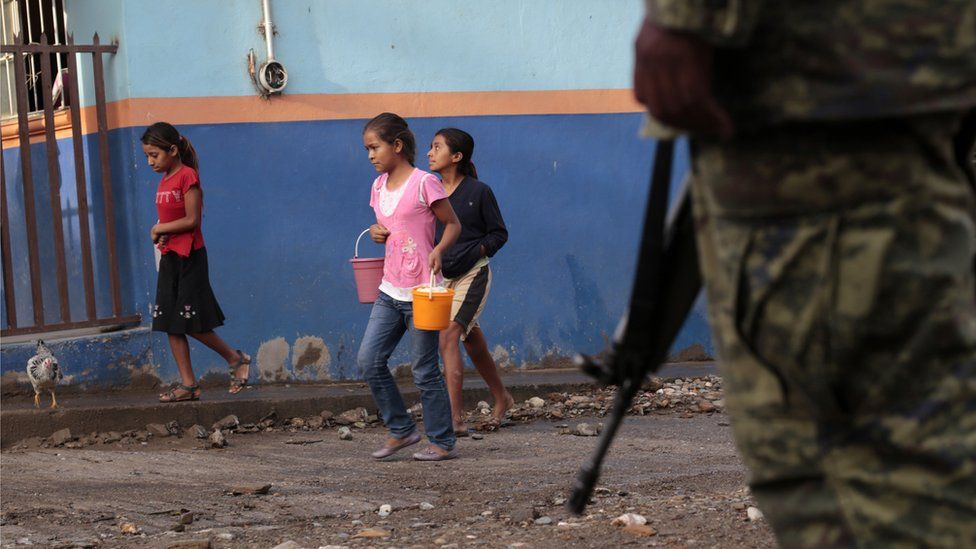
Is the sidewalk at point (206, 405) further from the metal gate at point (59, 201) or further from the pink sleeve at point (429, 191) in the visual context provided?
the pink sleeve at point (429, 191)

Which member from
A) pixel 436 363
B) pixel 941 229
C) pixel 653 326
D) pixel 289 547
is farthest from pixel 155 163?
pixel 941 229

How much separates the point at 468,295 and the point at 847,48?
5694mm

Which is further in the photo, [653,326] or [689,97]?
[653,326]

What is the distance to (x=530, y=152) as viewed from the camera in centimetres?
938

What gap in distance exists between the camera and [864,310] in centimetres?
173

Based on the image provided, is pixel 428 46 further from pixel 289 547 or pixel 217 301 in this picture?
pixel 289 547

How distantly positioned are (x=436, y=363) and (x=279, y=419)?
1.87 m

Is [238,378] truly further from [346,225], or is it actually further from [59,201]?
[59,201]

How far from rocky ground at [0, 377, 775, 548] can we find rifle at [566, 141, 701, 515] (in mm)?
2066

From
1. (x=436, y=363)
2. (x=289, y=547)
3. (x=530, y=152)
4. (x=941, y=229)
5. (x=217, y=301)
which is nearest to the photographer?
(x=941, y=229)

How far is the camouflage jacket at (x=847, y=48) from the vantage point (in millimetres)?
1708

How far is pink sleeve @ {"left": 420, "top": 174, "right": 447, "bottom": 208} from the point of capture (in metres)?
6.51

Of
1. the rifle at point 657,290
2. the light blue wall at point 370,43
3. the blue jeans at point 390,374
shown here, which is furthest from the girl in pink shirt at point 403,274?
the rifle at point 657,290

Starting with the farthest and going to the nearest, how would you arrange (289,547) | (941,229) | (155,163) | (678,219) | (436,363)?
(155,163) → (436,363) → (289,547) → (678,219) → (941,229)
